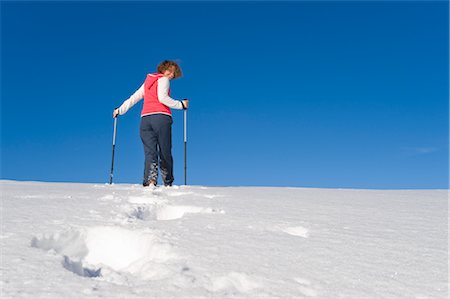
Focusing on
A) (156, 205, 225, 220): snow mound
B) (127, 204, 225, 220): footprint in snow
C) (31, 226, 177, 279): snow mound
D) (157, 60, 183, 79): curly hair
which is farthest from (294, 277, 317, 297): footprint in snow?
(157, 60, 183, 79): curly hair

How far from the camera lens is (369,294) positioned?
162cm

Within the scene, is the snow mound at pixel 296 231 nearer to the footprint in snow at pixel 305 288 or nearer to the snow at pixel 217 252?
the snow at pixel 217 252

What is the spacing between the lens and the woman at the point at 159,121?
5.93 m

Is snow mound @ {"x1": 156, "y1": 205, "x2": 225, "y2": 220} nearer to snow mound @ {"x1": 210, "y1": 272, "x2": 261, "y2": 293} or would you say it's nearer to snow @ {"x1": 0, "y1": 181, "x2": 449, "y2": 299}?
snow @ {"x1": 0, "y1": 181, "x2": 449, "y2": 299}

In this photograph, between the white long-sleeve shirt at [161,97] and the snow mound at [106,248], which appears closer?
the snow mound at [106,248]

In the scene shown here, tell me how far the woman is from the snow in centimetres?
241

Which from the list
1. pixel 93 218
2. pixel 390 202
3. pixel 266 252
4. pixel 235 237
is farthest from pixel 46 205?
pixel 390 202

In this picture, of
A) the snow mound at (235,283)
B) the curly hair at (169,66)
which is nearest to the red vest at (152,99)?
the curly hair at (169,66)

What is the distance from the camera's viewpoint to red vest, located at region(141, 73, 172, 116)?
19.7 ft

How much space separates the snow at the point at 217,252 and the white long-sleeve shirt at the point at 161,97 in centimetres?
271

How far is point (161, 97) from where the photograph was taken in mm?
5934

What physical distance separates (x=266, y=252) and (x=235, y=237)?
307 millimetres

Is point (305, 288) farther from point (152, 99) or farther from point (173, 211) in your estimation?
point (152, 99)

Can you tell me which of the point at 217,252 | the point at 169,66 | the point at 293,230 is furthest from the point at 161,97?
the point at 217,252
